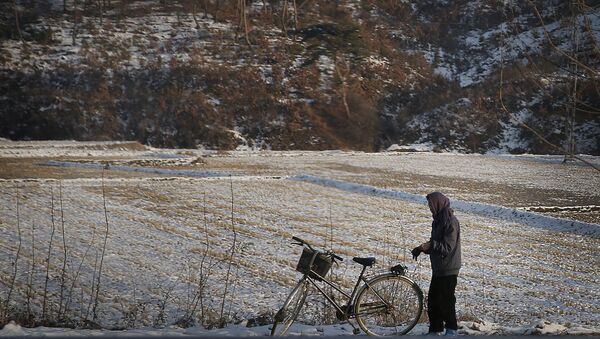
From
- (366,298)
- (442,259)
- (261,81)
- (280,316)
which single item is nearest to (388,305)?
(366,298)

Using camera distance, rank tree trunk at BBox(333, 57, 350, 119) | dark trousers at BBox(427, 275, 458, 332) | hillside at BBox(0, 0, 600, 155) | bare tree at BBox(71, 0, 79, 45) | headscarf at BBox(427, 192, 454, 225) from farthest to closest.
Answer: bare tree at BBox(71, 0, 79, 45), tree trunk at BBox(333, 57, 350, 119), hillside at BBox(0, 0, 600, 155), dark trousers at BBox(427, 275, 458, 332), headscarf at BBox(427, 192, 454, 225)

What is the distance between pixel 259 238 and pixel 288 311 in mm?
8170

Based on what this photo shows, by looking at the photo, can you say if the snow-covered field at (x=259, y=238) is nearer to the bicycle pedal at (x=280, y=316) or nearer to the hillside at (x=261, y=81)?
the bicycle pedal at (x=280, y=316)

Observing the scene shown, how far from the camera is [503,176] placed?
31641 mm

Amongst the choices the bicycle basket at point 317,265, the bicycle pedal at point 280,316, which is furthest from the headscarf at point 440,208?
the bicycle pedal at point 280,316

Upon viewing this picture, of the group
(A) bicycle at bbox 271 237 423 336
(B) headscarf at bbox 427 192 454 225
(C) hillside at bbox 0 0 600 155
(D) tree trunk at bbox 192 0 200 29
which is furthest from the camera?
(D) tree trunk at bbox 192 0 200 29

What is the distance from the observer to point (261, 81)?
53500 mm

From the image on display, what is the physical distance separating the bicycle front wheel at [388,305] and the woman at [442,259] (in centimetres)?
19

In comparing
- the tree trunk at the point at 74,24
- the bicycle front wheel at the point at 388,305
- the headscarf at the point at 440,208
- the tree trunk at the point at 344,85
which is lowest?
the bicycle front wheel at the point at 388,305

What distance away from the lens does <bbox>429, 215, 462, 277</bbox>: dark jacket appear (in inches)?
255

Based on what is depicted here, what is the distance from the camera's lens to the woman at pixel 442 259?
6.49 metres

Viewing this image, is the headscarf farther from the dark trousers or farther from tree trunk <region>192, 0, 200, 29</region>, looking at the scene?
tree trunk <region>192, 0, 200, 29</region>

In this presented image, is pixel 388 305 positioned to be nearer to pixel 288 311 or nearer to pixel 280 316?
pixel 288 311

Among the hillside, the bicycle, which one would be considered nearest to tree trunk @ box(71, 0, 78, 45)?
the hillside
